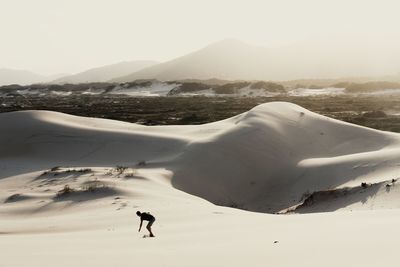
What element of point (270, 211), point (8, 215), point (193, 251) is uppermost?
Answer: point (193, 251)

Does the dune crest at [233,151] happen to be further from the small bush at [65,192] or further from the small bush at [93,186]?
the small bush at [65,192]

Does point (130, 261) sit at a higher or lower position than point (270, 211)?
higher

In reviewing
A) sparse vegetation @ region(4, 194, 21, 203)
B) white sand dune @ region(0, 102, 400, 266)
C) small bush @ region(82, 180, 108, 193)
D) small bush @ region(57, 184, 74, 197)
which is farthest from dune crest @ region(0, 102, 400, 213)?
small bush @ region(57, 184, 74, 197)

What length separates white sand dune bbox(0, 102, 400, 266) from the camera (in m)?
5.33

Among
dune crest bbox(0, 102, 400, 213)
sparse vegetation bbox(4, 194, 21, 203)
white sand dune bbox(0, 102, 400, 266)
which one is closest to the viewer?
white sand dune bbox(0, 102, 400, 266)

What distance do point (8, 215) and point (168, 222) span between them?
473 centimetres

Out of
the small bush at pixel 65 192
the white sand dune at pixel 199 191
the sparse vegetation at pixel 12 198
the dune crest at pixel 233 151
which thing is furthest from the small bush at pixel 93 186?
the dune crest at pixel 233 151

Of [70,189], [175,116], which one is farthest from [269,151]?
[175,116]

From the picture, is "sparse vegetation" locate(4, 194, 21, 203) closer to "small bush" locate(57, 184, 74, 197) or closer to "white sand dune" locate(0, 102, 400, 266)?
"white sand dune" locate(0, 102, 400, 266)

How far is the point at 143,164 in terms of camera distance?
60.4 ft

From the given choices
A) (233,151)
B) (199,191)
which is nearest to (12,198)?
(199,191)

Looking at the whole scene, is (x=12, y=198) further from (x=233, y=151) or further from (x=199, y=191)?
(x=233, y=151)

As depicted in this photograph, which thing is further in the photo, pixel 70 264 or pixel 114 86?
pixel 114 86

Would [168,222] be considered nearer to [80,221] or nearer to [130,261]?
[80,221]
